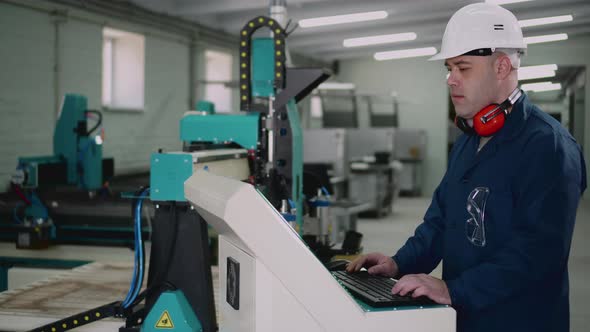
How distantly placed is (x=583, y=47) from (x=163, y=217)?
7.88ft

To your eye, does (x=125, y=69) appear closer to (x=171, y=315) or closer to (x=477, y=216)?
(x=171, y=315)

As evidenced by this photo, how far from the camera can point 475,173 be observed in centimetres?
160

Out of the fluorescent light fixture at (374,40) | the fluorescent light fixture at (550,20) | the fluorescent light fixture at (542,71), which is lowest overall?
the fluorescent light fixture at (542,71)

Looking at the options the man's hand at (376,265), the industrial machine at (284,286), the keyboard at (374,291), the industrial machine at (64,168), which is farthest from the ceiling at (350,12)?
the industrial machine at (64,168)

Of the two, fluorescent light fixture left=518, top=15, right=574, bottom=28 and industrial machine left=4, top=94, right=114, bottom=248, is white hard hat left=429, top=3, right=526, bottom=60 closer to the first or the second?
fluorescent light fixture left=518, top=15, right=574, bottom=28

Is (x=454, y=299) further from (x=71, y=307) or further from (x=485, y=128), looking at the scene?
(x=71, y=307)

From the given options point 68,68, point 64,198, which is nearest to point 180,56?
point 68,68

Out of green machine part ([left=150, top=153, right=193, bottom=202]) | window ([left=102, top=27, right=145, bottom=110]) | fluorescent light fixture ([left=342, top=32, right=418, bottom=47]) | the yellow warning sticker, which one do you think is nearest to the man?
green machine part ([left=150, top=153, right=193, bottom=202])

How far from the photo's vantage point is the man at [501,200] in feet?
4.59

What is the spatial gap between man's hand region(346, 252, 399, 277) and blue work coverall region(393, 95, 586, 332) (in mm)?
140

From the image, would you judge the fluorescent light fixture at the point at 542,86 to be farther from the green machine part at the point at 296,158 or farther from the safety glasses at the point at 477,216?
the safety glasses at the point at 477,216

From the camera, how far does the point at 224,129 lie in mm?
3426

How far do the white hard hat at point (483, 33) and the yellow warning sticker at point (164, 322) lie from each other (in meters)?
1.64

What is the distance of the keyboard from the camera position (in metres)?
1.31
